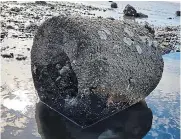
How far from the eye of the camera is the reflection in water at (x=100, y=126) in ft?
28.2

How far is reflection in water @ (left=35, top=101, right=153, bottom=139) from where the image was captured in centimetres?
860

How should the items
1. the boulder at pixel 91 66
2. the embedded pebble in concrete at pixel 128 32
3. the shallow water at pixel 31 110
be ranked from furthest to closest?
1. the embedded pebble in concrete at pixel 128 32
2. the shallow water at pixel 31 110
3. the boulder at pixel 91 66

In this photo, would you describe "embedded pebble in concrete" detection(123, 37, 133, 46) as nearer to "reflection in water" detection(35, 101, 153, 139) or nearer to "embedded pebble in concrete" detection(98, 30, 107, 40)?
"embedded pebble in concrete" detection(98, 30, 107, 40)

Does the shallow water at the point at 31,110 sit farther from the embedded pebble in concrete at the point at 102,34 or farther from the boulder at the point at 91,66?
the embedded pebble in concrete at the point at 102,34

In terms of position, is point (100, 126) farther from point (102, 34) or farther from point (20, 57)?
point (20, 57)

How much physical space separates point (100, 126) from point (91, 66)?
5.23ft

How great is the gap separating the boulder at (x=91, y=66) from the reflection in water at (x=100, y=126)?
176 millimetres

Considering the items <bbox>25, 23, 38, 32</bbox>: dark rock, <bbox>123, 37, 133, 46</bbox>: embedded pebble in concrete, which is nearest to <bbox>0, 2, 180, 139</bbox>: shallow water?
<bbox>123, 37, 133, 46</bbox>: embedded pebble in concrete

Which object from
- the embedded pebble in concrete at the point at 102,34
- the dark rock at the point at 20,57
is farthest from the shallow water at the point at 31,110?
the embedded pebble in concrete at the point at 102,34

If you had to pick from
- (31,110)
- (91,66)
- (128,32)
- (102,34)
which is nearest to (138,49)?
(128,32)

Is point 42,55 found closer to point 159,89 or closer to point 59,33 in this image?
point 59,33

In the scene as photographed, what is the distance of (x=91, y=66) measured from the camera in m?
8.39

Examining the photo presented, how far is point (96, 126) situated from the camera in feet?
29.4

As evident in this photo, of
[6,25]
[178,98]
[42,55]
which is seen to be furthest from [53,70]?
[6,25]
